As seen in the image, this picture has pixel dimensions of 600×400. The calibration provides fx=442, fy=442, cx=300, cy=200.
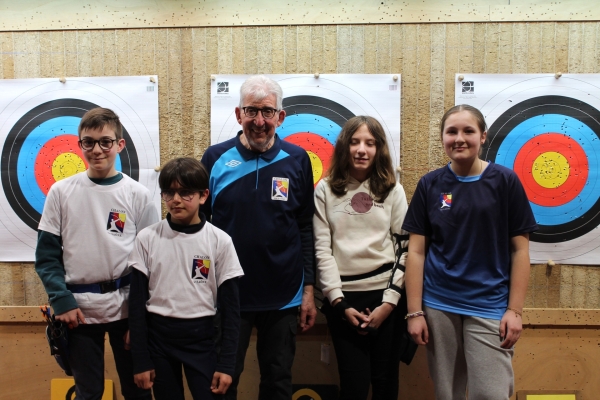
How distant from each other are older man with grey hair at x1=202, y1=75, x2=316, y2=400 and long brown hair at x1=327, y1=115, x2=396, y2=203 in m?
0.17

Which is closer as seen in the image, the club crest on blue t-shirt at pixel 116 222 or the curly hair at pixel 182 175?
the curly hair at pixel 182 175

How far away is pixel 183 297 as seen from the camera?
50.9 inches

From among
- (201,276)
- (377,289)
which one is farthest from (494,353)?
(201,276)

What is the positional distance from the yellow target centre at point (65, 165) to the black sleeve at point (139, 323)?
3.36ft

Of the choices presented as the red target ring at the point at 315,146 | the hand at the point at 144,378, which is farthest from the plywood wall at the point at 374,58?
the hand at the point at 144,378

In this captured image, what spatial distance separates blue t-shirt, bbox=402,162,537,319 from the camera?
138 cm

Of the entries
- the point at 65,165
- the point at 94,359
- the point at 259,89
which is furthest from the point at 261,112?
the point at 65,165

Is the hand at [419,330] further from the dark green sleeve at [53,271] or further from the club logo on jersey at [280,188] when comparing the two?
the dark green sleeve at [53,271]

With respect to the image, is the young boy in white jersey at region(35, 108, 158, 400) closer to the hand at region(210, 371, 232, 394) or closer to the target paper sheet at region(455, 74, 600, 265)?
the hand at region(210, 371, 232, 394)

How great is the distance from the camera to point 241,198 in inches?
57.6

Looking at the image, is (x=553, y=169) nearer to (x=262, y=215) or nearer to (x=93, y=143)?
(x=262, y=215)

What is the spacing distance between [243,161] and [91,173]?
0.50 metres

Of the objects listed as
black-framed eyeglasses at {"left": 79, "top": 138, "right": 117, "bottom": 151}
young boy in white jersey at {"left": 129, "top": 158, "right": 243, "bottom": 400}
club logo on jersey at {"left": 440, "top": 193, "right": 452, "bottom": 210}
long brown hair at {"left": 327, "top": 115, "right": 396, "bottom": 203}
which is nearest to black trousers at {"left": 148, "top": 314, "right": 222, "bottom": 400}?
young boy in white jersey at {"left": 129, "top": 158, "right": 243, "bottom": 400}

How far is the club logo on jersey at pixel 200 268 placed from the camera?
1.31 meters
